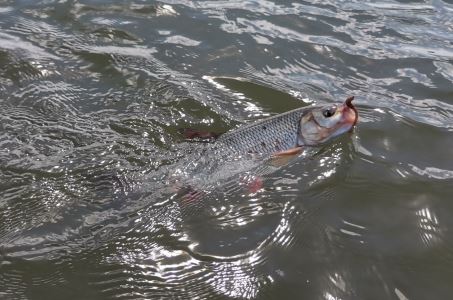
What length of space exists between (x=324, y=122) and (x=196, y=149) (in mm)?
1191

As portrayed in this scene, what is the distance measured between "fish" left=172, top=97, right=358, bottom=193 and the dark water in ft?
0.56

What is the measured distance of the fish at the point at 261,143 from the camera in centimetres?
471

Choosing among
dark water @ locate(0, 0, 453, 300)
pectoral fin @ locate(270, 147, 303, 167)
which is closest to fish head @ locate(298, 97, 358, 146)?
pectoral fin @ locate(270, 147, 303, 167)

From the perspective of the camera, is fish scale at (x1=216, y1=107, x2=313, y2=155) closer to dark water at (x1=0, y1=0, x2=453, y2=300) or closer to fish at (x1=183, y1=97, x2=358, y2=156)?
fish at (x1=183, y1=97, x2=358, y2=156)

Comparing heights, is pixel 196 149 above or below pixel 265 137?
below

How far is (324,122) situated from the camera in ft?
16.1

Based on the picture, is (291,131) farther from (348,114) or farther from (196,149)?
(196,149)

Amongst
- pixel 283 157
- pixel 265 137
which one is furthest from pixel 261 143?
pixel 283 157

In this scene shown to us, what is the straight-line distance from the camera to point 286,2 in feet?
28.3

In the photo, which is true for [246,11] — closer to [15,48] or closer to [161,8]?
[161,8]

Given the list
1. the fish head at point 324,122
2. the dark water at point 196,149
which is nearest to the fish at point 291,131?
the fish head at point 324,122

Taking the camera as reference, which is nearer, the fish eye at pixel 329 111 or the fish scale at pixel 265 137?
the fish scale at pixel 265 137

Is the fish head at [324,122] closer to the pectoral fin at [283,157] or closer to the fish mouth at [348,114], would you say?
the fish mouth at [348,114]

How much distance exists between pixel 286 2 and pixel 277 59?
6.71 ft
